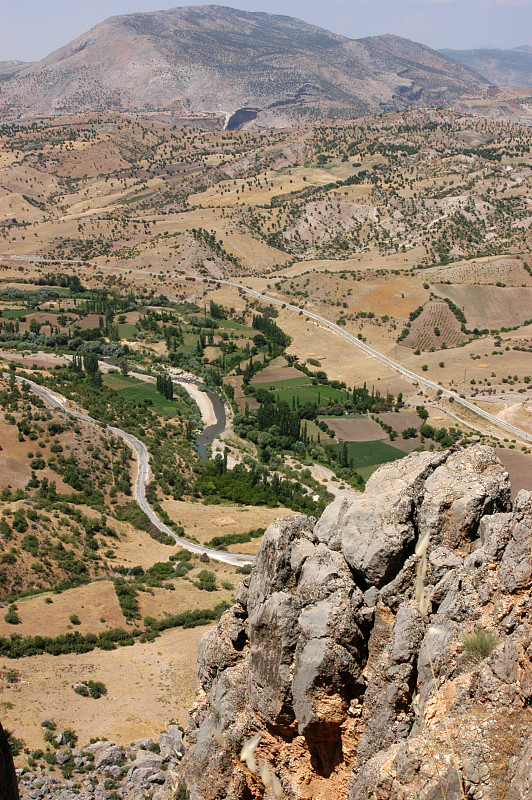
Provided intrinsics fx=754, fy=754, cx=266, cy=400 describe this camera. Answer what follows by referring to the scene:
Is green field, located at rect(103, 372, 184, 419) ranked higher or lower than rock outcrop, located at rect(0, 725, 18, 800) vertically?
lower

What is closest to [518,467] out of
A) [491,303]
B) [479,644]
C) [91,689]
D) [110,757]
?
[91,689]

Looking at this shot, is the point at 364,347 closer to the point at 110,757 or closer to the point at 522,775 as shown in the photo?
the point at 110,757

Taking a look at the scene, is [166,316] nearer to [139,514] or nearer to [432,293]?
[432,293]

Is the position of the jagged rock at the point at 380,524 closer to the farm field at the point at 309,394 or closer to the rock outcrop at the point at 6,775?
the rock outcrop at the point at 6,775

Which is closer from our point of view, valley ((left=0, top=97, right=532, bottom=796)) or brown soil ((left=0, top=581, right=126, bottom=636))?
brown soil ((left=0, top=581, right=126, bottom=636))

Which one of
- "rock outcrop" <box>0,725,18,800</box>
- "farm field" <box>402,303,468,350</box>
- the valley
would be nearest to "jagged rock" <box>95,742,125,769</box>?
the valley

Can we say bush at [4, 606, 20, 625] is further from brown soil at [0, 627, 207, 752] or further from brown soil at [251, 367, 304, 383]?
brown soil at [251, 367, 304, 383]
